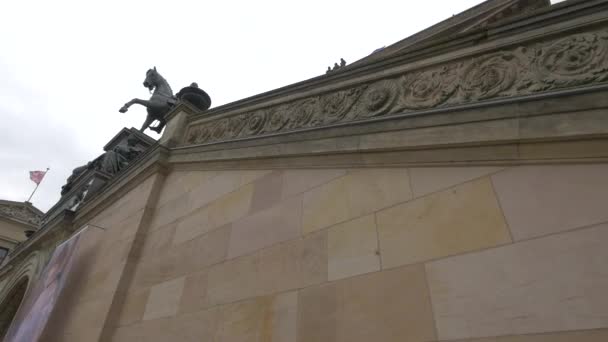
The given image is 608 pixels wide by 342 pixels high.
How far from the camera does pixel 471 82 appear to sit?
283cm

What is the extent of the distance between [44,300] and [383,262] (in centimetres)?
741

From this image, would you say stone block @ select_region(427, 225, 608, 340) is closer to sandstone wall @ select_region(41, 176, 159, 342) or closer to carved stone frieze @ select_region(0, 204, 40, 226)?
sandstone wall @ select_region(41, 176, 159, 342)

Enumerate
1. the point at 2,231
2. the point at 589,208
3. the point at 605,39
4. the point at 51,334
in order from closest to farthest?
1. the point at 589,208
2. the point at 605,39
3. the point at 51,334
4. the point at 2,231

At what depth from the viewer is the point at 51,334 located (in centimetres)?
600

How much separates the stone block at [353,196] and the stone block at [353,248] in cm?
10

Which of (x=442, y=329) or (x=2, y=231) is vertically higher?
(x=2, y=231)

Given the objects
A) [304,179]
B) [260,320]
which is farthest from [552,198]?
[260,320]

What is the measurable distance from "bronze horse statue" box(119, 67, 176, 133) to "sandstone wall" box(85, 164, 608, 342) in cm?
756

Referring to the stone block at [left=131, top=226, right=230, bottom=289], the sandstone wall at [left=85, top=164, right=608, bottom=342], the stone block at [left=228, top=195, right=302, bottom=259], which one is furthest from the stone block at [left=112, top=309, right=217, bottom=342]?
the stone block at [left=228, top=195, right=302, bottom=259]

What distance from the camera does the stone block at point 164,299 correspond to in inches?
157

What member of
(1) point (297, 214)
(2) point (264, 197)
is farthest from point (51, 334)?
(1) point (297, 214)

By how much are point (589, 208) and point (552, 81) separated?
3.33ft

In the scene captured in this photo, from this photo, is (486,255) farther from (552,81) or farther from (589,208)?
(552,81)

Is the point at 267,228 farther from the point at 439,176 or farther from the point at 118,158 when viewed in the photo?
the point at 118,158
